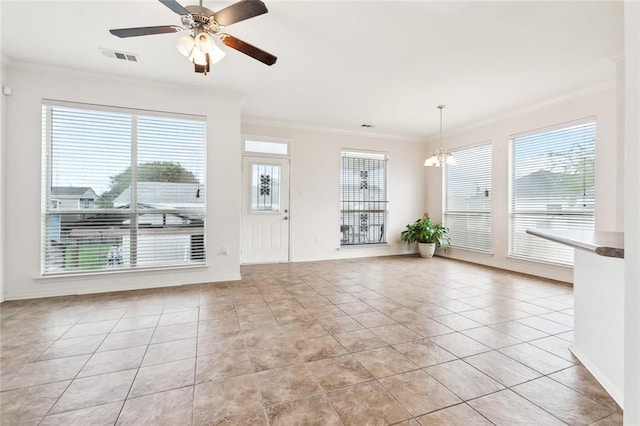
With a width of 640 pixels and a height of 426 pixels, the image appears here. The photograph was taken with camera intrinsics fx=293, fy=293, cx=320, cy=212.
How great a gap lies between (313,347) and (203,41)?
262 cm

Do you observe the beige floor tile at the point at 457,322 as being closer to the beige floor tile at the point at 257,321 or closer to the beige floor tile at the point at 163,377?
the beige floor tile at the point at 257,321

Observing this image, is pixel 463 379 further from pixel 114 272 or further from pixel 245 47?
pixel 114 272

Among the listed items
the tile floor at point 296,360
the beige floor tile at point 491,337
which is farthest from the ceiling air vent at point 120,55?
the beige floor tile at point 491,337

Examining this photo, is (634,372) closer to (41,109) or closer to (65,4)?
(65,4)

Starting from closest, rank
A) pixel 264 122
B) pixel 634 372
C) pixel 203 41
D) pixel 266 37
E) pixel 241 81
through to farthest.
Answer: pixel 634 372 → pixel 203 41 → pixel 266 37 → pixel 241 81 → pixel 264 122

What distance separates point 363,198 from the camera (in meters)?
6.77

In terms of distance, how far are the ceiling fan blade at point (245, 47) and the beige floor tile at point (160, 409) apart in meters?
2.59

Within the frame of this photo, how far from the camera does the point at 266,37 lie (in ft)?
9.58

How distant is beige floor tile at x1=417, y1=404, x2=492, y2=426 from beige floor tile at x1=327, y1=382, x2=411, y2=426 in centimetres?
11

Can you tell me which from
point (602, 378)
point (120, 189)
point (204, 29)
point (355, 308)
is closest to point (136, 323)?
point (120, 189)

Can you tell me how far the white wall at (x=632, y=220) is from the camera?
68cm

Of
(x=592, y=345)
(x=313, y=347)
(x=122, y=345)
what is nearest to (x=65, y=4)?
(x=122, y=345)

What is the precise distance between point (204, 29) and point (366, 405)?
291 centimetres

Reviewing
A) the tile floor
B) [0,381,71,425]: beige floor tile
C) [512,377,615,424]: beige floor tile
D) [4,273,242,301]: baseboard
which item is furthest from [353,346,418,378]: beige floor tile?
[4,273,242,301]: baseboard
